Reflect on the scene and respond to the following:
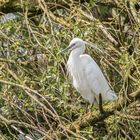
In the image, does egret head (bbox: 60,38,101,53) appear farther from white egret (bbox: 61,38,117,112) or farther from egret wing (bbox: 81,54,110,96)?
egret wing (bbox: 81,54,110,96)

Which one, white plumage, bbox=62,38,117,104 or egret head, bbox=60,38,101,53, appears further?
white plumage, bbox=62,38,117,104

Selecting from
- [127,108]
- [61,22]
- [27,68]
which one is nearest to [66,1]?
[61,22]

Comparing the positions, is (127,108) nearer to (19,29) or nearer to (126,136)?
(126,136)

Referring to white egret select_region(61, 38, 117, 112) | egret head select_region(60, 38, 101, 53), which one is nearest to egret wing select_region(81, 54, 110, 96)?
white egret select_region(61, 38, 117, 112)

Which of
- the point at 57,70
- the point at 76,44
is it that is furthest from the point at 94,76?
the point at 57,70

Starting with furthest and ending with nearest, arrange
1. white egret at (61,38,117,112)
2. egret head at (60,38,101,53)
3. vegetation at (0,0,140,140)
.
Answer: white egret at (61,38,117,112) → egret head at (60,38,101,53) → vegetation at (0,0,140,140)

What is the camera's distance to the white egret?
423 cm

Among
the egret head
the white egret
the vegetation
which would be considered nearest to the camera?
the vegetation

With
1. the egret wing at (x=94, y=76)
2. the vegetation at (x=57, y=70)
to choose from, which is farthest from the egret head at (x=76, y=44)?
the egret wing at (x=94, y=76)

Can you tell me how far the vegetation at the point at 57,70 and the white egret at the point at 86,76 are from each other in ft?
0.28

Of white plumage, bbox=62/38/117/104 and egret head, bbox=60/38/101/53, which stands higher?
egret head, bbox=60/38/101/53

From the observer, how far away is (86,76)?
4438 millimetres

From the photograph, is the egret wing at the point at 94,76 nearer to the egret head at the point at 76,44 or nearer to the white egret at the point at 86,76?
the white egret at the point at 86,76

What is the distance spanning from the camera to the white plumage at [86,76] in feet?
13.9
